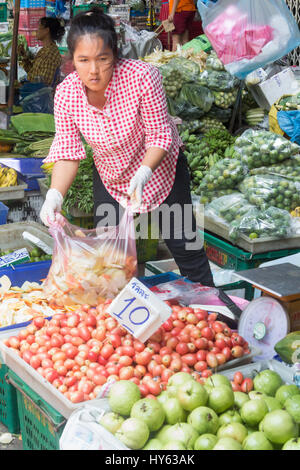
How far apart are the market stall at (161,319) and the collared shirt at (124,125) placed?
1.11 ft

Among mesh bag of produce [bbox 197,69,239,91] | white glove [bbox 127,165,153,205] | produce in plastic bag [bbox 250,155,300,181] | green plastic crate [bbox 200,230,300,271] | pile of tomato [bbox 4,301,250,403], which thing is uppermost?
mesh bag of produce [bbox 197,69,239,91]

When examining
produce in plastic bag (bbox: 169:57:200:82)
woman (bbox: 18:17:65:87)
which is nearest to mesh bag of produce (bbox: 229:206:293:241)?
produce in plastic bag (bbox: 169:57:200:82)

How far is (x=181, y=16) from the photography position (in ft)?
27.4

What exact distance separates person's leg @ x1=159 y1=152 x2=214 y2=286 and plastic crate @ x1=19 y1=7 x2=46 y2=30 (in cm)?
1016

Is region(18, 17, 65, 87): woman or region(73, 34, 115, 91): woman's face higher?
region(73, 34, 115, 91): woman's face

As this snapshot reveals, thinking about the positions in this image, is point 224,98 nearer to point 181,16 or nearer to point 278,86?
point 278,86

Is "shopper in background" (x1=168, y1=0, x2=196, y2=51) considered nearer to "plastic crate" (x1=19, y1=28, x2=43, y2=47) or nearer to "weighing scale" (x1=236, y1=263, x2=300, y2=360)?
"plastic crate" (x1=19, y1=28, x2=43, y2=47)

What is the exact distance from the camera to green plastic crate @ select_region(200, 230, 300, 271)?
3.93 metres

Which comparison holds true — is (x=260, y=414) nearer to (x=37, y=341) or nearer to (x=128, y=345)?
(x=128, y=345)

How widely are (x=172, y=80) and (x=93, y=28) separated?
149 inches

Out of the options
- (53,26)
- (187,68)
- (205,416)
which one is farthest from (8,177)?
(53,26)

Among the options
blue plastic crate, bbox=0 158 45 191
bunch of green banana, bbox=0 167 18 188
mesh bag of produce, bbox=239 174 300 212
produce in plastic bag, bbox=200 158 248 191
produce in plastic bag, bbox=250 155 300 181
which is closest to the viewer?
mesh bag of produce, bbox=239 174 300 212
